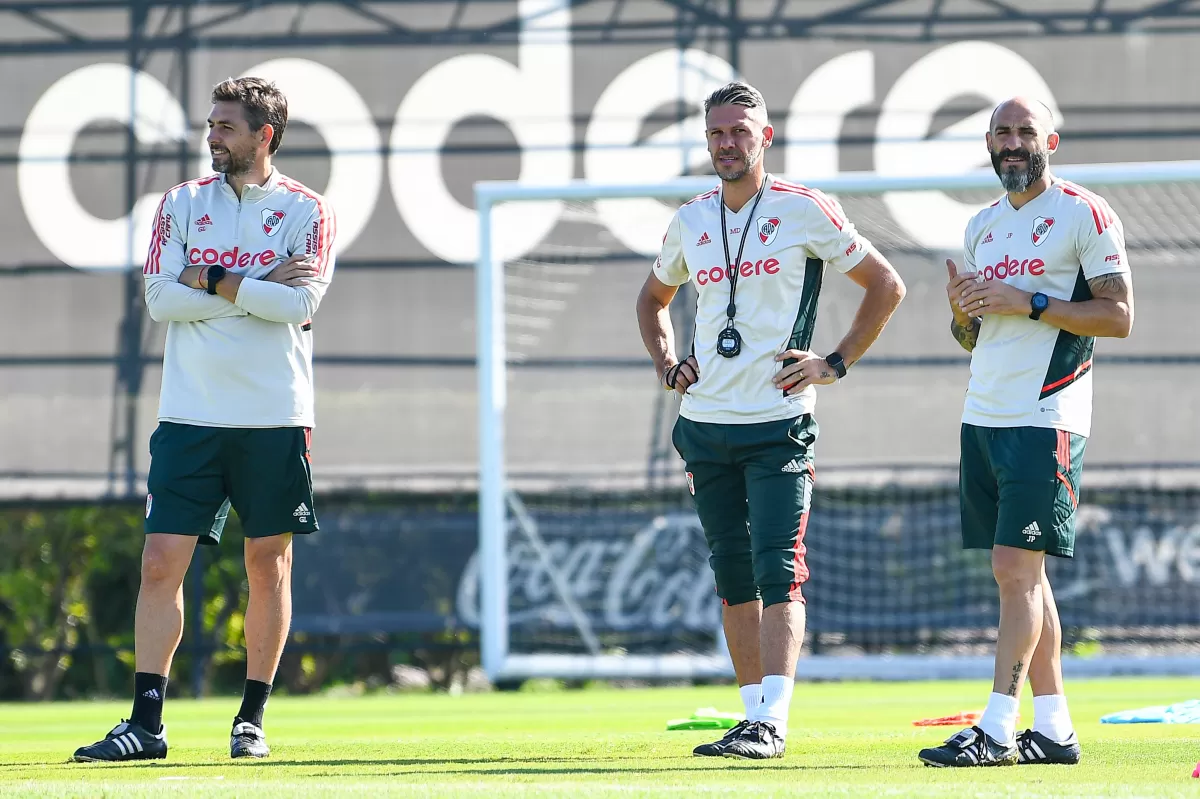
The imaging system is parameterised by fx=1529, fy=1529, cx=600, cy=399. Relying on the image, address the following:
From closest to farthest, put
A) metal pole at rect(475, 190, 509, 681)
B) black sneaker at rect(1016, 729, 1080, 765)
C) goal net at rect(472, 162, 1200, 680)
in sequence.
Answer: black sneaker at rect(1016, 729, 1080, 765)
metal pole at rect(475, 190, 509, 681)
goal net at rect(472, 162, 1200, 680)

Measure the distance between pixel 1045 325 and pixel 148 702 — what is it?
111 inches

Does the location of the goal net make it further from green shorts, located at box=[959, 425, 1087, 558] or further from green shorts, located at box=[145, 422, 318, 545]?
green shorts, located at box=[959, 425, 1087, 558]

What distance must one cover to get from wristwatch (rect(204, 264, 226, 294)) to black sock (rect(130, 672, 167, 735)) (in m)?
1.17

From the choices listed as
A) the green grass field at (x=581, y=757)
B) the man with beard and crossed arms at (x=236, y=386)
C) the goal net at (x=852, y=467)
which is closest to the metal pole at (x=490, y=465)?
the goal net at (x=852, y=467)

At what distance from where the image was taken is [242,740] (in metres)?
4.57

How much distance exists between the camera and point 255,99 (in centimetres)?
472

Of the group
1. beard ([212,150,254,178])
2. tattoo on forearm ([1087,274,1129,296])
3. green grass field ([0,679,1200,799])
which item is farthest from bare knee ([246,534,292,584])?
tattoo on forearm ([1087,274,1129,296])

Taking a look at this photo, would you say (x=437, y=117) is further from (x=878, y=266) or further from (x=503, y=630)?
(x=878, y=266)

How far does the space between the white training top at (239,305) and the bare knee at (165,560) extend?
1.19ft

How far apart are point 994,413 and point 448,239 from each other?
21.3ft

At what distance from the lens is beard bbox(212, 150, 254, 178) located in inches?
186

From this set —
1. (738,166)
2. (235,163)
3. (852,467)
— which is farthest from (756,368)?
(852,467)

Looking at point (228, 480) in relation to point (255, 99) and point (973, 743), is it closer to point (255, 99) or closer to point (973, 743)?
point (255, 99)

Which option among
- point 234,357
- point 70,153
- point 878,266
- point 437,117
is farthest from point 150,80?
point 878,266
